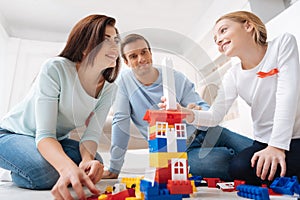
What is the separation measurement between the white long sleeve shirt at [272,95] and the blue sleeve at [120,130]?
0.58 feet

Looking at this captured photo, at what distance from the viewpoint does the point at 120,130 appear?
59 centimetres

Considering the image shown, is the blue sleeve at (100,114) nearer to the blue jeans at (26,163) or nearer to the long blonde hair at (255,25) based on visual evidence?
the blue jeans at (26,163)

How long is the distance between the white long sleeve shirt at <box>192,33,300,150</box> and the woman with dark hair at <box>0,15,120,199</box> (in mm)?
296

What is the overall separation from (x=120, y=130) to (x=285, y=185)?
16.5 inches

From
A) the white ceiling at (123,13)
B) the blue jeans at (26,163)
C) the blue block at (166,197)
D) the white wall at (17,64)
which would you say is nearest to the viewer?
the blue block at (166,197)

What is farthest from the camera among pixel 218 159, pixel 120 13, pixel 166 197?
pixel 120 13

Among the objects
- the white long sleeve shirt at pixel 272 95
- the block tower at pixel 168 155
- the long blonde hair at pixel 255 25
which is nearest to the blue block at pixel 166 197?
the block tower at pixel 168 155

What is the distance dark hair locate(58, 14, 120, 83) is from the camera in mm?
722

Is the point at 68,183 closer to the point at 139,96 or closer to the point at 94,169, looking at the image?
the point at 94,169

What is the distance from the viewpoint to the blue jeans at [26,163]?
0.73 metres

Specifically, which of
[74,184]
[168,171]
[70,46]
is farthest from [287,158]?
[70,46]

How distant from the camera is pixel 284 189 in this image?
1.89 feet

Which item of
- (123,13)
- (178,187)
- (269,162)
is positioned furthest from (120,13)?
(178,187)

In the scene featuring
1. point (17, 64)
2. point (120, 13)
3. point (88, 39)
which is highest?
point (120, 13)
